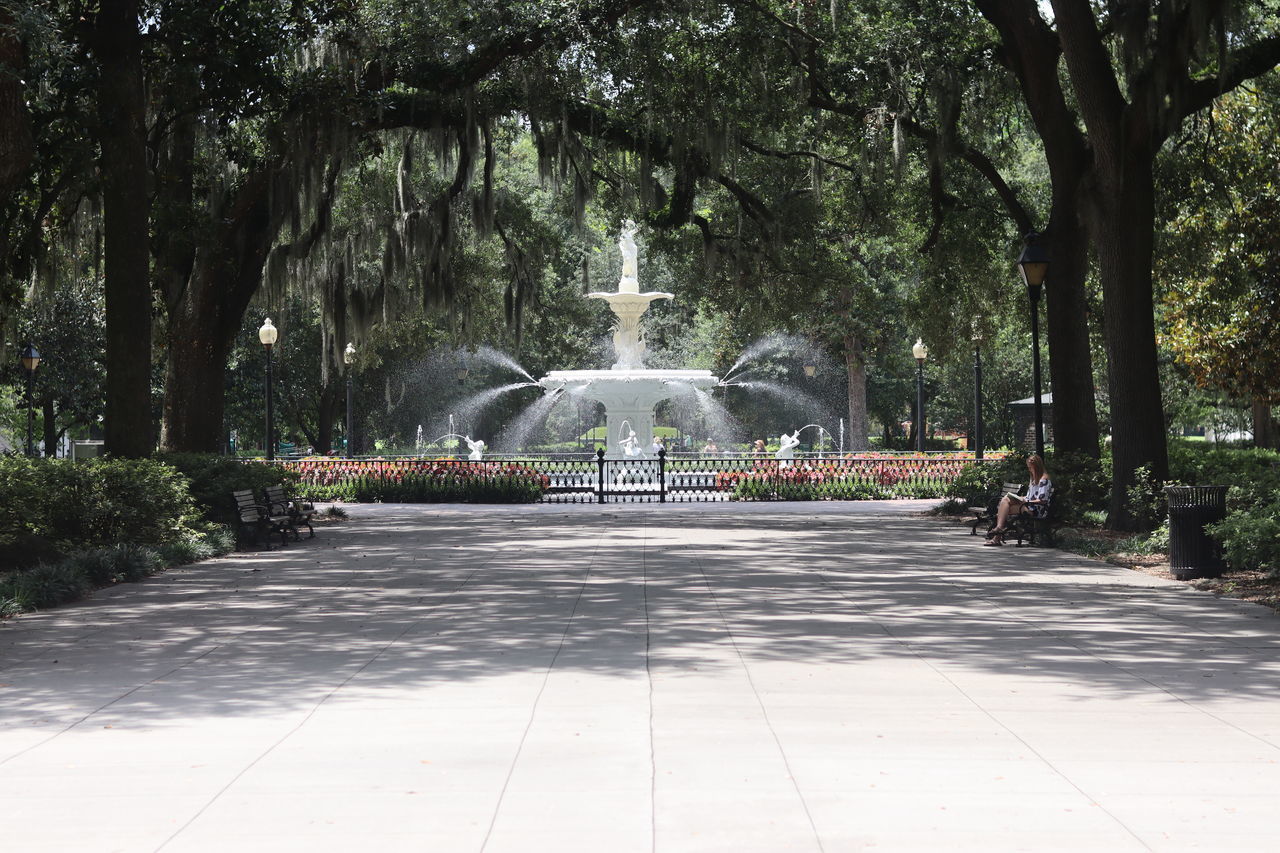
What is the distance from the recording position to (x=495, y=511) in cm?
2778

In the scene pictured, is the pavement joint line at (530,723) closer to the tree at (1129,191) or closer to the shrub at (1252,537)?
the shrub at (1252,537)

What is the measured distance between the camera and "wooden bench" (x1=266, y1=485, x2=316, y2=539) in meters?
19.6

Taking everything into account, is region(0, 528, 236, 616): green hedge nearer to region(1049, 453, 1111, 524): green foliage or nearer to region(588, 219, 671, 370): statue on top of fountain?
region(1049, 453, 1111, 524): green foliage

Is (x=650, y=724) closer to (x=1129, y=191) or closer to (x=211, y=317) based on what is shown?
(x=1129, y=191)

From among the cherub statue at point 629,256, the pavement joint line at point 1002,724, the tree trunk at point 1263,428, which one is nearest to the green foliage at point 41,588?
the pavement joint line at point 1002,724

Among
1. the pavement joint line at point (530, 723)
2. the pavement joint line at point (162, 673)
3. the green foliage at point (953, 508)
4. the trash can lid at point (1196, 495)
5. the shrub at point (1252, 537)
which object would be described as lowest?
the pavement joint line at point (530, 723)

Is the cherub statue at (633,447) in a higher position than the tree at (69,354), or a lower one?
lower

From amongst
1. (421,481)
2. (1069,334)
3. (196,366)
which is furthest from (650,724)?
(421,481)

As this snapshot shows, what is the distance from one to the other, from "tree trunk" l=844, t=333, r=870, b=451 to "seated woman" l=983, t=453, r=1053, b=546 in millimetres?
28375

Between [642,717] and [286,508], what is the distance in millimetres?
13736

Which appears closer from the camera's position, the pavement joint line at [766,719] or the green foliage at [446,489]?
the pavement joint line at [766,719]

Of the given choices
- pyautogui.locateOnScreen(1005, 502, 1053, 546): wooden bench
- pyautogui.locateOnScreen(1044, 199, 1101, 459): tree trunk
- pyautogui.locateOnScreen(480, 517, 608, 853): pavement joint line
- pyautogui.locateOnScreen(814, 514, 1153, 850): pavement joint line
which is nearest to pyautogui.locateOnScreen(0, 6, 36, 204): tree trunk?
pyautogui.locateOnScreen(480, 517, 608, 853): pavement joint line

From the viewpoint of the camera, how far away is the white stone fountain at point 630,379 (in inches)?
1331

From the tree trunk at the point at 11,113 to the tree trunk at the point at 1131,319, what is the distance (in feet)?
41.7
